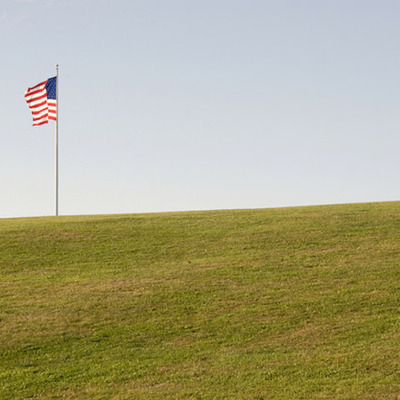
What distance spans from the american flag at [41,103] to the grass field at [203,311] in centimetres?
954

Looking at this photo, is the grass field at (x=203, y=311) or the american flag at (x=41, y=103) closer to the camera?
the grass field at (x=203, y=311)

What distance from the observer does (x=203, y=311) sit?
647 inches

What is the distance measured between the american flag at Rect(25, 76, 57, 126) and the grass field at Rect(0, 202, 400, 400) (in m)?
9.54

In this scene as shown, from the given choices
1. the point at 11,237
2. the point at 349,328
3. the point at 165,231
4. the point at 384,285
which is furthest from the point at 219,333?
the point at 11,237

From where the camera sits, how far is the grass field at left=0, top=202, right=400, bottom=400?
475 inches

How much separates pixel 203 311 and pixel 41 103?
22961 millimetres

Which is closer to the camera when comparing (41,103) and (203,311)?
(203,311)

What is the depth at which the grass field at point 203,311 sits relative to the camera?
12062 millimetres

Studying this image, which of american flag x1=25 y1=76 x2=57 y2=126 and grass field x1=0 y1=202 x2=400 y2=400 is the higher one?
american flag x1=25 y1=76 x2=57 y2=126

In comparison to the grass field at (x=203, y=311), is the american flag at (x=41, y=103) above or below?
above

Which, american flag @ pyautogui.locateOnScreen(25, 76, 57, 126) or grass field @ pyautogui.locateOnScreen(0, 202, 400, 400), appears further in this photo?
american flag @ pyautogui.locateOnScreen(25, 76, 57, 126)

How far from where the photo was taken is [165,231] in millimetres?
26984

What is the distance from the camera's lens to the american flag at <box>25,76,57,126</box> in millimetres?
35500

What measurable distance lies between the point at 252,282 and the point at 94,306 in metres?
4.75
